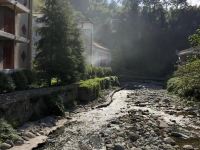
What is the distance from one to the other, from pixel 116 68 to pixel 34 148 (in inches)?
2181

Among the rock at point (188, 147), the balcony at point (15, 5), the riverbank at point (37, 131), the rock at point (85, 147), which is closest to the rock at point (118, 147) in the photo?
the rock at point (85, 147)

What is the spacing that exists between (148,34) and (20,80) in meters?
53.8

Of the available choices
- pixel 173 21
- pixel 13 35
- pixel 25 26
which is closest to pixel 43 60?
pixel 13 35

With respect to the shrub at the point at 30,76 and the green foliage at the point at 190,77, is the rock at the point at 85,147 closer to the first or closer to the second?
the green foliage at the point at 190,77

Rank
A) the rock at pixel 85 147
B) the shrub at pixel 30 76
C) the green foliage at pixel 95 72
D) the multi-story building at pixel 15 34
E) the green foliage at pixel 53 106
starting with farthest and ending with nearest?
the green foliage at pixel 95 72, the multi-story building at pixel 15 34, the shrub at pixel 30 76, the green foliage at pixel 53 106, the rock at pixel 85 147

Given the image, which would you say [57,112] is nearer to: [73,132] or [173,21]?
[73,132]

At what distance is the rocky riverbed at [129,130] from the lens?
1638 centimetres

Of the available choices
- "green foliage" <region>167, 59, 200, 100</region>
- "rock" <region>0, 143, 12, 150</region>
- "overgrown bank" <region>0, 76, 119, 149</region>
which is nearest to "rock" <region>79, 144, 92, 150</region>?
"overgrown bank" <region>0, 76, 119, 149</region>

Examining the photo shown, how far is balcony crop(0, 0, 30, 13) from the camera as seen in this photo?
2662cm

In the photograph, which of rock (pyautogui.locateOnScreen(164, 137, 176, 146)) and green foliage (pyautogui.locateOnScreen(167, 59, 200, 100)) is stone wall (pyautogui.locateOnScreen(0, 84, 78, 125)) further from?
green foliage (pyautogui.locateOnScreen(167, 59, 200, 100))

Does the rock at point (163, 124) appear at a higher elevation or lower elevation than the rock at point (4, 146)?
lower

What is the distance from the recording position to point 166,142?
56.4ft

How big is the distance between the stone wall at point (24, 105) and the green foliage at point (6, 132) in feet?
2.29

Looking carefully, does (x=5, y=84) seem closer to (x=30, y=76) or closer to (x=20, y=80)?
(x=20, y=80)
